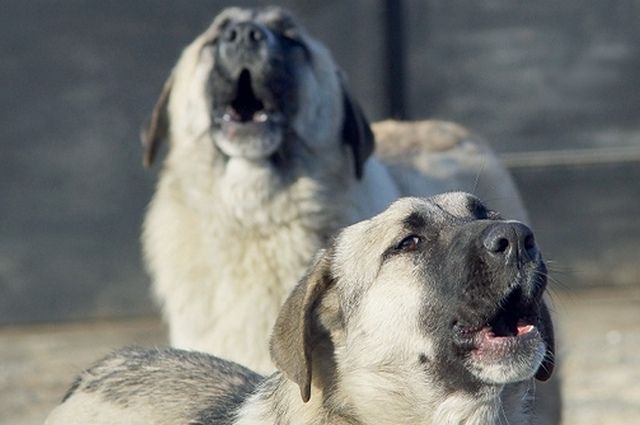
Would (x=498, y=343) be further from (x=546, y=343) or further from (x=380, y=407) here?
(x=380, y=407)

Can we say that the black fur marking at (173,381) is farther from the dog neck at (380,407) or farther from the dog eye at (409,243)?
the dog eye at (409,243)

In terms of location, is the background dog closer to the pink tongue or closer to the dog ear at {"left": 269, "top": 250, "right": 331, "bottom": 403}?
the dog ear at {"left": 269, "top": 250, "right": 331, "bottom": 403}

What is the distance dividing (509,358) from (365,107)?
22.2 ft

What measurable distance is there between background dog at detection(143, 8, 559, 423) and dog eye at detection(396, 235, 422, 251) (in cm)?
208

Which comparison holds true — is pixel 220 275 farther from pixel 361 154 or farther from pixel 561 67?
pixel 561 67

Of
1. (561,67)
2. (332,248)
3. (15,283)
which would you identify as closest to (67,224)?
(15,283)

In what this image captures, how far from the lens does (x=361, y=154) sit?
7.48 meters

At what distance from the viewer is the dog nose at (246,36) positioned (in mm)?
7438

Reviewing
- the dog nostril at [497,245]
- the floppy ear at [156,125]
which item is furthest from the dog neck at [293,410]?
the floppy ear at [156,125]

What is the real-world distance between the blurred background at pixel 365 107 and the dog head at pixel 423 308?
5.89 metres

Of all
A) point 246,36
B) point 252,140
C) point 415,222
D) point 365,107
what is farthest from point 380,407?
point 365,107

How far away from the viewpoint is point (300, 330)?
5.07 m

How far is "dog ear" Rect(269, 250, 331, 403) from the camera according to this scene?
4973mm

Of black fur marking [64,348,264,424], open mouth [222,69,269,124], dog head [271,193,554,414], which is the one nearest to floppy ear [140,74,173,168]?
open mouth [222,69,269,124]
